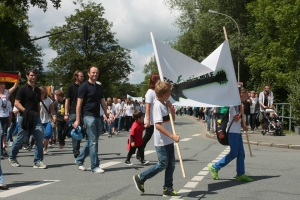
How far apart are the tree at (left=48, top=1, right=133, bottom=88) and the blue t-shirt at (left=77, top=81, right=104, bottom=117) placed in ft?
183

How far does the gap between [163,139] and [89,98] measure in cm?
308

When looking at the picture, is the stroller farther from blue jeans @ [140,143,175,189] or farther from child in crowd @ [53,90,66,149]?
blue jeans @ [140,143,175,189]

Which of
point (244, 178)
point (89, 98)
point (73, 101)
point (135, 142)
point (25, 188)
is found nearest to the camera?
point (25, 188)

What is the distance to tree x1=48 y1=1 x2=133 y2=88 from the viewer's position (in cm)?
6688

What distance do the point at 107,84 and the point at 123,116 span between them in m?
39.0

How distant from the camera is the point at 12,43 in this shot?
35.8 m

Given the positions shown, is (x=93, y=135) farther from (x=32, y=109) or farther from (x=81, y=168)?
(x=32, y=109)

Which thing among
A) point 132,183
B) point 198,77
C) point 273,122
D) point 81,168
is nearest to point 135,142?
point 81,168

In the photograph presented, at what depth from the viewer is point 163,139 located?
25.3 feet

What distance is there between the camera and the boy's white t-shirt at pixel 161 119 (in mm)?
7641

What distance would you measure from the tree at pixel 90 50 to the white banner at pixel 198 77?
56772mm

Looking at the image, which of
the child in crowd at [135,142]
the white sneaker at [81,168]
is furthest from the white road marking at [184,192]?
the child in crowd at [135,142]

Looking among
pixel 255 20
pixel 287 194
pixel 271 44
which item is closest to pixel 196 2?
pixel 255 20

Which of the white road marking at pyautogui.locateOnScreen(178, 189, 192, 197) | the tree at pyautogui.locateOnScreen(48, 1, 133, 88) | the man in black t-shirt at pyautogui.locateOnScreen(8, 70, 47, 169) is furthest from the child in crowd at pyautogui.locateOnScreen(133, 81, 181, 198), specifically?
the tree at pyautogui.locateOnScreen(48, 1, 133, 88)
